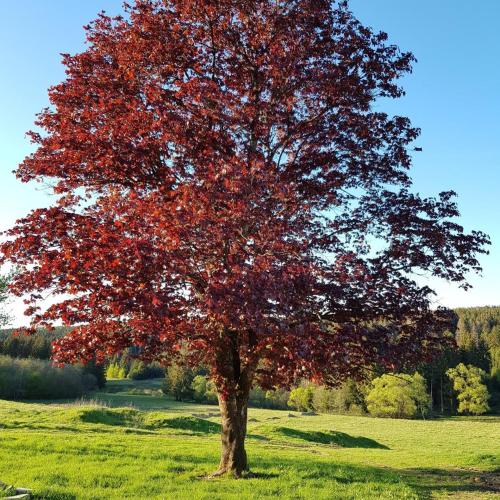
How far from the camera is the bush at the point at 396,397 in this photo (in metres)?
77.6

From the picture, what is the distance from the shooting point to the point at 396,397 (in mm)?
77688

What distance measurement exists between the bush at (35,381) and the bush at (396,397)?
50197 mm

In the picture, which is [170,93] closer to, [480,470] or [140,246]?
[140,246]

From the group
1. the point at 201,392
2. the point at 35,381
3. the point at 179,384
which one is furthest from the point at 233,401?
the point at 179,384

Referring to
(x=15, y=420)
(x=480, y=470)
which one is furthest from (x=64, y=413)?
(x=480, y=470)

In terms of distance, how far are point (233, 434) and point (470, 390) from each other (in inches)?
3460

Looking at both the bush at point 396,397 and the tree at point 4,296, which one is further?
the bush at point 396,397

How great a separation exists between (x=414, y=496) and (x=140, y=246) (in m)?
8.52

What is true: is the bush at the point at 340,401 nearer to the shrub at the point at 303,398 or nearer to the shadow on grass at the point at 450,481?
the shrub at the point at 303,398

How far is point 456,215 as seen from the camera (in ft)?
41.5

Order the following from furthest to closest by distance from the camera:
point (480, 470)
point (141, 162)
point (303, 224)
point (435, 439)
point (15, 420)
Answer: point (435, 439)
point (15, 420)
point (480, 470)
point (141, 162)
point (303, 224)

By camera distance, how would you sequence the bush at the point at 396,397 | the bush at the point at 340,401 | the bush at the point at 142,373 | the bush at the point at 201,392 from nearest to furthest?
1. the bush at the point at 396,397
2. the bush at the point at 340,401
3. the bush at the point at 201,392
4. the bush at the point at 142,373

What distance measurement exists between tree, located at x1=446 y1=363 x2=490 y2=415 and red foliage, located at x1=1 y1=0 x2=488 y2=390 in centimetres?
8401

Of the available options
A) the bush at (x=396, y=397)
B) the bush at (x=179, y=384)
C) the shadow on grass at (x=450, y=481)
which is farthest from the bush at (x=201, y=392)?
the shadow on grass at (x=450, y=481)
